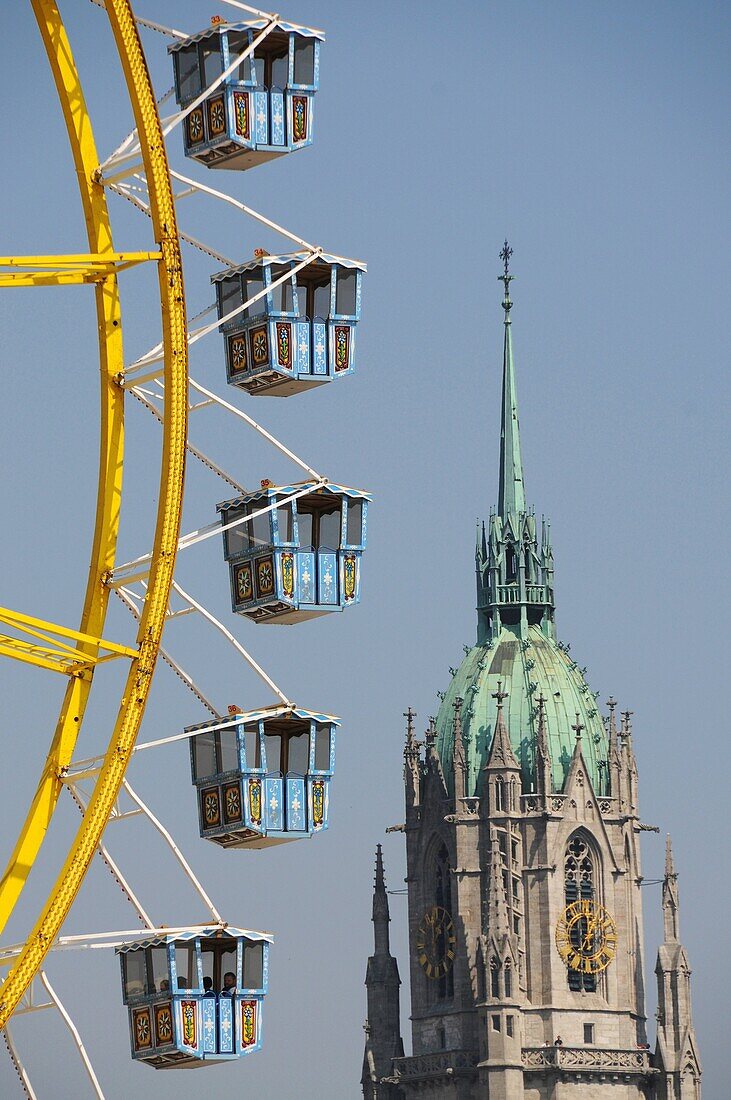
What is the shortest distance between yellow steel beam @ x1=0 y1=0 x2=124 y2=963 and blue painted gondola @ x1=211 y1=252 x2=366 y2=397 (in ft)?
16.2

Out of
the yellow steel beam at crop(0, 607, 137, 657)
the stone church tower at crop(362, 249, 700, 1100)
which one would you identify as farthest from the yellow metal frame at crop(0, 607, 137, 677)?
the stone church tower at crop(362, 249, 700, 1100)

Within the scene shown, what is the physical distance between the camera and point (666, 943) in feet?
525

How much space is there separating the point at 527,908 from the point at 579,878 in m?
2.76

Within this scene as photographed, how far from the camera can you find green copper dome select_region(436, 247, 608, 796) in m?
158

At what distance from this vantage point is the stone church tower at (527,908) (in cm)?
15475

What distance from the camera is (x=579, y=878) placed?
158 m

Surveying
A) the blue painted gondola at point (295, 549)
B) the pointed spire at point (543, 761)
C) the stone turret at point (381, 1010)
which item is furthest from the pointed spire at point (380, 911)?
the blue painted gondola at point (295, 549)

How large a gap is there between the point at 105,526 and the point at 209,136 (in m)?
7.91

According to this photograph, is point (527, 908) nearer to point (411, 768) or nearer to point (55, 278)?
point (411, 768)

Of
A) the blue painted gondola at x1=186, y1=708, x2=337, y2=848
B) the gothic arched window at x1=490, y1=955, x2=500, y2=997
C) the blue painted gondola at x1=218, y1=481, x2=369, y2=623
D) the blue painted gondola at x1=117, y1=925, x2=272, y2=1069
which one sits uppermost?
the gothic arched window at x1=490, y1=955, x2=500, y2=997

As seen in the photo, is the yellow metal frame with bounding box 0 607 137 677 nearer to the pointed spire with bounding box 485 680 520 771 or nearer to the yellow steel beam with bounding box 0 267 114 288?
the yellow steel beam with bounding box 0 267 114 288

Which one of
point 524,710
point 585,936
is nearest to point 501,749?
point 524,710

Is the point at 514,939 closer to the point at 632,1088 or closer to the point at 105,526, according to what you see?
the point at 632,1088

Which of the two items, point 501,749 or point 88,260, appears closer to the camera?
point 88,260
